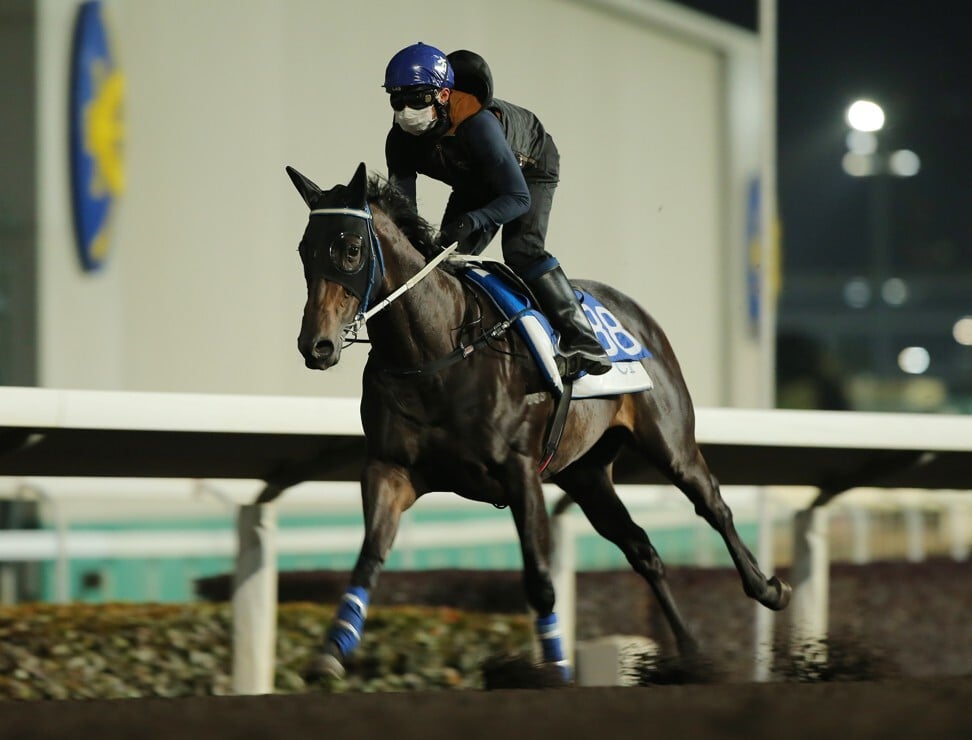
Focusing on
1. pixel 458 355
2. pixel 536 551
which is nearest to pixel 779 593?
pixel 536 551

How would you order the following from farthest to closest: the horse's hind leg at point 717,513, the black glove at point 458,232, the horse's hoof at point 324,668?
the horse's hind leg at point 717,513 → the black glove at point 458,232 → the horse's hoof at point 324,668

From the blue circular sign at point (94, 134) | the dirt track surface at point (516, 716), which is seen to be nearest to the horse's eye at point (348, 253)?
the dirt track surface at point (516, 716)

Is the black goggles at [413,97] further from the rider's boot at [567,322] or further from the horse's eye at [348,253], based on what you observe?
the rider's boot at [567,322]

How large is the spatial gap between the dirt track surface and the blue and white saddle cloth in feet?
7.67

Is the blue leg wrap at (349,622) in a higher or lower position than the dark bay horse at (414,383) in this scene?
lower

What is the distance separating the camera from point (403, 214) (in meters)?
4.70

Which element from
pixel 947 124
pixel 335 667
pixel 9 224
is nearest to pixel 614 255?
pixel 9 224

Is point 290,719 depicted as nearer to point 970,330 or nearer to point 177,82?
point 177,82

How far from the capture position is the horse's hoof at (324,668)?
4.07 metres

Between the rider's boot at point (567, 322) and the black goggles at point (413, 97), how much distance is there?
0.65m

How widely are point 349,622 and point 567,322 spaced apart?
1191 mm

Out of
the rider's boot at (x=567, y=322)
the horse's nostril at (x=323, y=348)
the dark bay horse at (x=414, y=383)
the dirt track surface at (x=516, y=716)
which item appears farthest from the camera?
the rider's boot at (x=567, y=322)

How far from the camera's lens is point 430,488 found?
469cm

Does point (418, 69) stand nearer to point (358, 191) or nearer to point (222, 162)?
point (358, 191)
